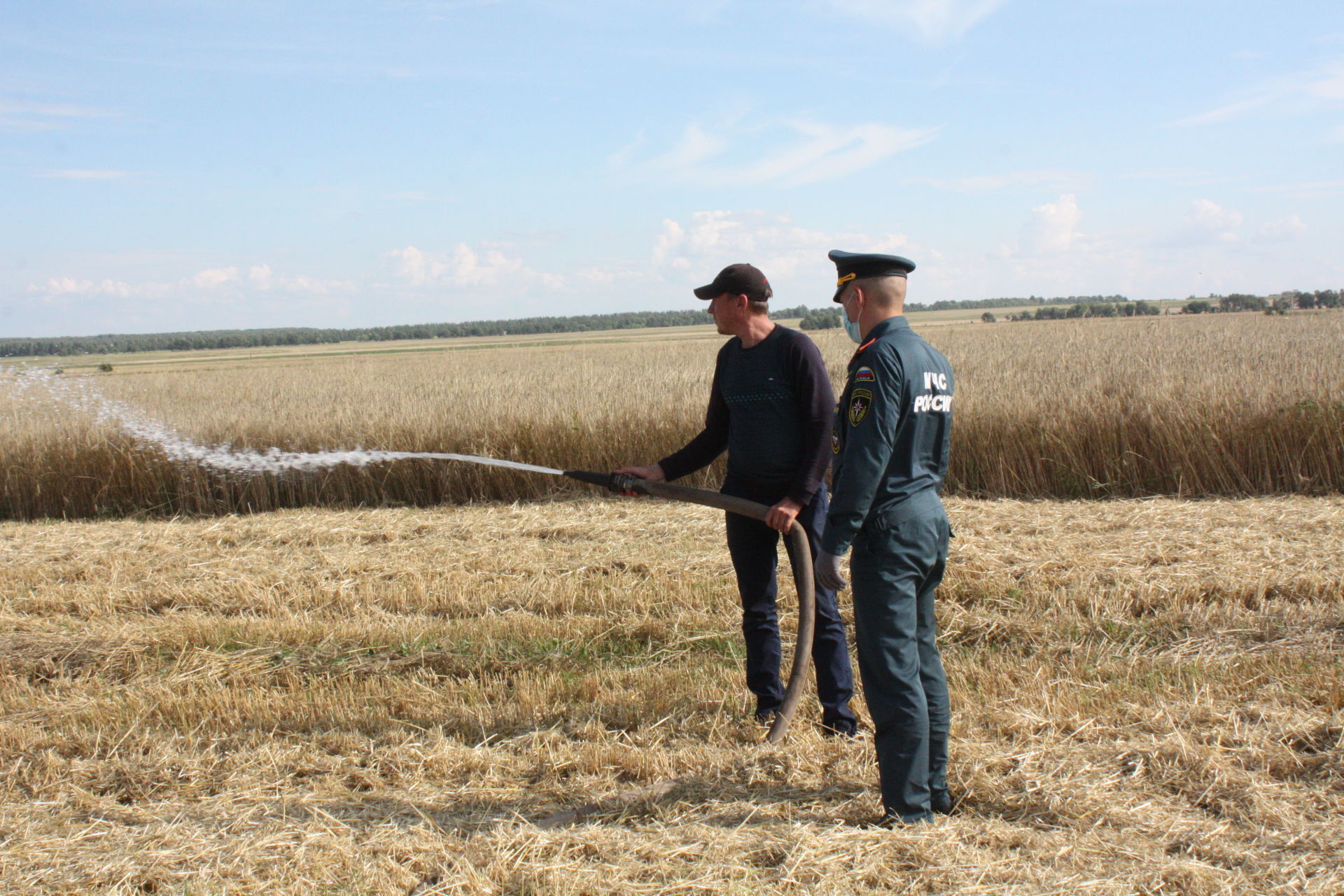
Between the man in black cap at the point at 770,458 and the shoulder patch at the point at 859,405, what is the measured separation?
89cm

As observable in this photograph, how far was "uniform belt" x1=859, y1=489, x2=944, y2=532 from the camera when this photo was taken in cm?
295

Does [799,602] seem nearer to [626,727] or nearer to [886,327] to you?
[626,727]

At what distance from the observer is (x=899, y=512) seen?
9.70ft

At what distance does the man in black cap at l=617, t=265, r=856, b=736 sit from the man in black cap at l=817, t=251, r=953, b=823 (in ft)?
2.29

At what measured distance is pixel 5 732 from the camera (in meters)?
4.29

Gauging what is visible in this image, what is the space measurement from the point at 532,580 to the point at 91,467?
686 cm

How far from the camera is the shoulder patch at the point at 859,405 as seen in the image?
288 centimetres

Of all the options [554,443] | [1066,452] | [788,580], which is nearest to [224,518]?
[554,443]

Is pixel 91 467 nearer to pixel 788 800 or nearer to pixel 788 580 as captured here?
pixel 788 580

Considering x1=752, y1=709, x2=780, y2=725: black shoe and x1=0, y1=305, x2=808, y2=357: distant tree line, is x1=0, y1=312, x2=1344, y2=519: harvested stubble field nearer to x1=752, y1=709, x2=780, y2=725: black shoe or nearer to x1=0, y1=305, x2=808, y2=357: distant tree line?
x1=752, y1=709, x2=780, y2=725: black shoe

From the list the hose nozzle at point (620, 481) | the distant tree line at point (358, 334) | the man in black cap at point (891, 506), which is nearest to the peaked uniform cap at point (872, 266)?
the man in black cap at point (891, 506)

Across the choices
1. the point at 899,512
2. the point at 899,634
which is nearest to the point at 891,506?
the point at 899,512

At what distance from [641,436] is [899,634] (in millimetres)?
8037

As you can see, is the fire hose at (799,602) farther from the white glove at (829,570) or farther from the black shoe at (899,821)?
the black shoe at (899,821)
